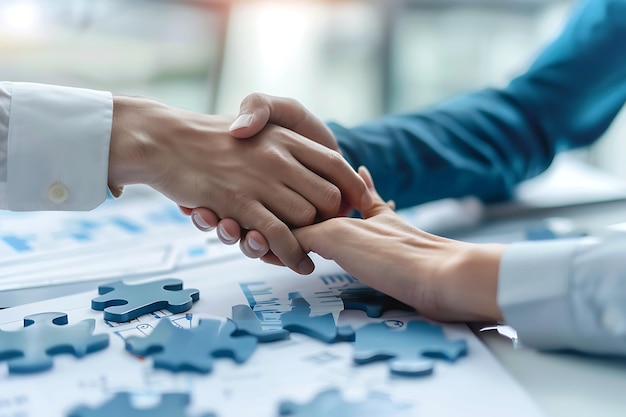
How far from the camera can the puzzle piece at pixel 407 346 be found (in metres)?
0.64

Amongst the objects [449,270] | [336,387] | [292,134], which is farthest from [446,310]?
[292,134]

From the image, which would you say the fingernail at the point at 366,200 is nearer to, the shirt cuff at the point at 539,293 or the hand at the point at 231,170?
the hand at the point at 231,170

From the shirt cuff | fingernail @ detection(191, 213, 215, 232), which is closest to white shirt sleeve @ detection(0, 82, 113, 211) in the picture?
fingernail @ detection(191, 213, 215, 232)

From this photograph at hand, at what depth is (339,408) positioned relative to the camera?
0.58 metres

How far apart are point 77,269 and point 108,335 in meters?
0.34

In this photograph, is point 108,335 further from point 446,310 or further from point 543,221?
point 543,221

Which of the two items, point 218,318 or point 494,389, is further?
point 218,318

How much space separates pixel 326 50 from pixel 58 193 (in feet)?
5.12

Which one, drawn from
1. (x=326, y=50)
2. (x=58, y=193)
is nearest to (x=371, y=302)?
(x=58, y=193)

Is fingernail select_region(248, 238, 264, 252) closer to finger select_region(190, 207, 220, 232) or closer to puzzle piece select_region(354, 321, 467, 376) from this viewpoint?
finger select_region(190, 207, 220, 232)

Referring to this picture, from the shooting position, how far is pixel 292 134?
0.96 meters

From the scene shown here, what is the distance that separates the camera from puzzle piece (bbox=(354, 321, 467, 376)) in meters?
0.64

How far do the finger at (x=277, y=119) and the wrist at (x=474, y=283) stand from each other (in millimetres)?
349

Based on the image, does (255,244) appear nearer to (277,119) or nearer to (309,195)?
(309,195)
